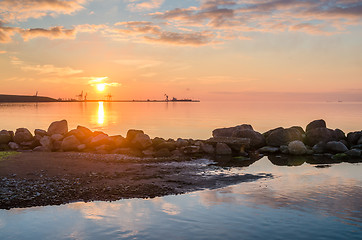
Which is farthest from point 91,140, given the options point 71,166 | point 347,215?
point 347,215

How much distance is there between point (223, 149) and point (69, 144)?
13.4 m

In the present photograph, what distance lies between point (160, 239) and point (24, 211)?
5859 millimetres

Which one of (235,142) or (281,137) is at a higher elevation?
(281,137)

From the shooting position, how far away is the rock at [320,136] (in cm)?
3303

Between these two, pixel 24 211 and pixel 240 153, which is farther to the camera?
pixel 240 153

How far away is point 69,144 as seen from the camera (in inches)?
1168

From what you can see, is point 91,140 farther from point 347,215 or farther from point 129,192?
point 347,215

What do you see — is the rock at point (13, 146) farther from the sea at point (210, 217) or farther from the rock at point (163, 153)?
the sea at point (210, 217)

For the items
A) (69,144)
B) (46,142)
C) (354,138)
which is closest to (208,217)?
(69,144)

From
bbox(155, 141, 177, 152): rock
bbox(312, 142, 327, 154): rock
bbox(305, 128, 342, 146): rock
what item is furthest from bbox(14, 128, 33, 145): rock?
bbox(305, 128, 342, 146): rock

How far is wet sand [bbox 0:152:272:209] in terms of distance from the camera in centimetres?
1520

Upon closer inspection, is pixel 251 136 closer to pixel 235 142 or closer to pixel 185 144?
pixel 235 142

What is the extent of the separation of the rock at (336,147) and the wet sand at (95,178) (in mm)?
12536

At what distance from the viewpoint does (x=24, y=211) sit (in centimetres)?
1334
